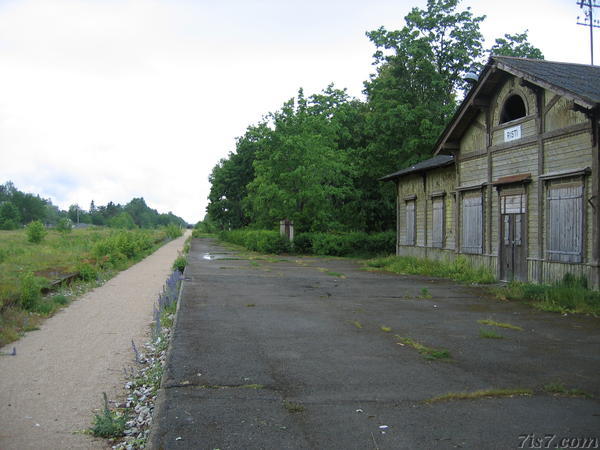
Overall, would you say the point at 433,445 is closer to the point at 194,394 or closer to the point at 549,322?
the point at 194,394

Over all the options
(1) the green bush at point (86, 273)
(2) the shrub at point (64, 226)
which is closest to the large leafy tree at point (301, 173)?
(1) the green bush at point (86, 273)

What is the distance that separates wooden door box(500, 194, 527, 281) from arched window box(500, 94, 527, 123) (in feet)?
7.52

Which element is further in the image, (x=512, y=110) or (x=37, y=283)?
(x=512, y=110)

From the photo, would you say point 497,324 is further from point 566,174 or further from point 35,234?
point 35,234

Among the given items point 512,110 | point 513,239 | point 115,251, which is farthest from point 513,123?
point 115,251

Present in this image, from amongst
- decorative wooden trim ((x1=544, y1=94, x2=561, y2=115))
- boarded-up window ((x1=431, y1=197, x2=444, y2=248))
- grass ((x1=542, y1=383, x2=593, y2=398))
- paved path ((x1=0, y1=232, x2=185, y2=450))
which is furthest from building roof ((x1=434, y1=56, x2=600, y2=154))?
paved path ((x1=0, y1=232, x2=185, y2=450))

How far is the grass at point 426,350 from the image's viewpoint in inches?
257

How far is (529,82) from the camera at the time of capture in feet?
43.8

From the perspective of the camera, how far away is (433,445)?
384 centimetres

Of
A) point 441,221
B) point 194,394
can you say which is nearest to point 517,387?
point 194,394

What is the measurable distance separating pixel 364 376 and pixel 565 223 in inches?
338

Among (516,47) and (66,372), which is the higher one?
(516,47)

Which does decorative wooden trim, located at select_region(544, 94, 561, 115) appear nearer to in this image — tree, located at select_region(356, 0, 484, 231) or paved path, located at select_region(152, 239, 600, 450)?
paved path, located at select_region(152, 239, 600, 450)

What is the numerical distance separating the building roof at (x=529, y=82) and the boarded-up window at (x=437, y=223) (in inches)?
99.8
